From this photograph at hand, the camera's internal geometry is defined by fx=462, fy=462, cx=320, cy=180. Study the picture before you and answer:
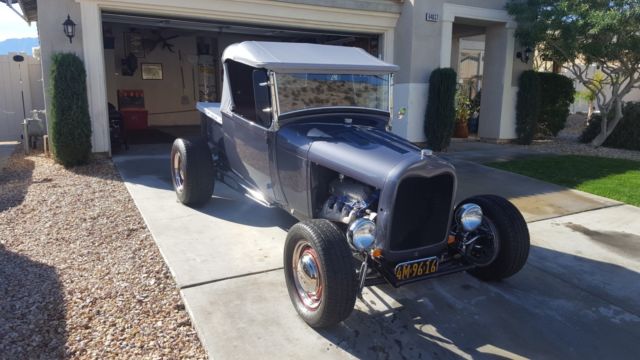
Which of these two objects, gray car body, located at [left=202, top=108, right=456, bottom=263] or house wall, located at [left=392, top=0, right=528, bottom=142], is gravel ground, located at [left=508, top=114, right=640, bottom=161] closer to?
house wall, located at [left=392, top=0, right=528, bottom=142]

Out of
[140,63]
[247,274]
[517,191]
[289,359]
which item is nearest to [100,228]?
[247,274]

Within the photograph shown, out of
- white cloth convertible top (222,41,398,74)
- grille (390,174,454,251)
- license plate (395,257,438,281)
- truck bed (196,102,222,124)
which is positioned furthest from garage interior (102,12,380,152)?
license plate (395,257,438,281)

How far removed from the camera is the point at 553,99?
12.6m

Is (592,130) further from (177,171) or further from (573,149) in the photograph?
(177,171)

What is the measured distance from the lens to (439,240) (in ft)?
11.6

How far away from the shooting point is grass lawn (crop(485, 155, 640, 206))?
719 cm

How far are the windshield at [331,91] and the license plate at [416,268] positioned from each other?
5.92 feet

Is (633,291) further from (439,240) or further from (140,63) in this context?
(140,63)

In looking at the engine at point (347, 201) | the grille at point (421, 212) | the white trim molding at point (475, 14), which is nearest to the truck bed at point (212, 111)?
the engine at point (347, 201)

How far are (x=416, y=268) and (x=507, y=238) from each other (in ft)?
3.15

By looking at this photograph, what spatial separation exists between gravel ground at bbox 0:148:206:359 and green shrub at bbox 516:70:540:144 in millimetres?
9934

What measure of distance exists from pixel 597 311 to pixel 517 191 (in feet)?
12.2

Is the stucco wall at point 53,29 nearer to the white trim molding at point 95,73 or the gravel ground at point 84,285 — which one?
the white trim molding at point 95,73

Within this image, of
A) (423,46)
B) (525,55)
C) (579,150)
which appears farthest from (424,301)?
(525,55)
